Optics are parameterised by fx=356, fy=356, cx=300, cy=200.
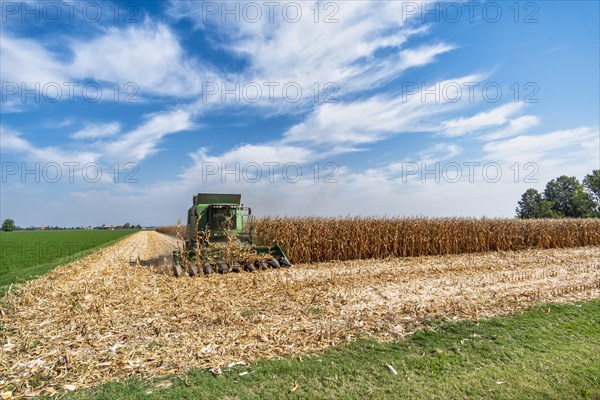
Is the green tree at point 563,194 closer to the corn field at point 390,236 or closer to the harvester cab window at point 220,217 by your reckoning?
the corn field at point 390,236

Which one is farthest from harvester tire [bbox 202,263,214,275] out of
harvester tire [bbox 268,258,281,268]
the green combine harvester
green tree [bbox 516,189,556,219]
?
green tree [bbox 516,189,556,219]

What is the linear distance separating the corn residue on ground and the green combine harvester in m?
1.18

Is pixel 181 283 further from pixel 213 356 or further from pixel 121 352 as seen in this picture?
pixel 213 356

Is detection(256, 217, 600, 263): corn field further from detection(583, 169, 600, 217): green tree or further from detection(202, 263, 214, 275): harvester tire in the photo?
detection(583, 169, 600, 217): green tree

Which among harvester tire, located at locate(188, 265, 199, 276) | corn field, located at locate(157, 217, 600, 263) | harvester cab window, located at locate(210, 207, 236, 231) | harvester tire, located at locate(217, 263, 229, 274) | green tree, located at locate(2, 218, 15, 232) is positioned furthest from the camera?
green tree, located at locate(2, 218, 15, 232)

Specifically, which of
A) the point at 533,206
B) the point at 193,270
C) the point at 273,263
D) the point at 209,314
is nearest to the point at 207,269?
the point at 193,270

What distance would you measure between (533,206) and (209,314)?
6952cm

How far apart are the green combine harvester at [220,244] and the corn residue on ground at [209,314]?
3.88ft

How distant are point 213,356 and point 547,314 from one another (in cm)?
584

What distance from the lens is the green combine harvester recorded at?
12219 millimetres

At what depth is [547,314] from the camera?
6398mm

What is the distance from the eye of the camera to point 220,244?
13.1m

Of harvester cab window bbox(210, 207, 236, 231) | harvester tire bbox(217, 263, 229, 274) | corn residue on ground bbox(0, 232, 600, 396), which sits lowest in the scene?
corn residue on ground bbox(0, 232, 600, 396)

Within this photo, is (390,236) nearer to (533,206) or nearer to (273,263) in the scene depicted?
(273,263)
